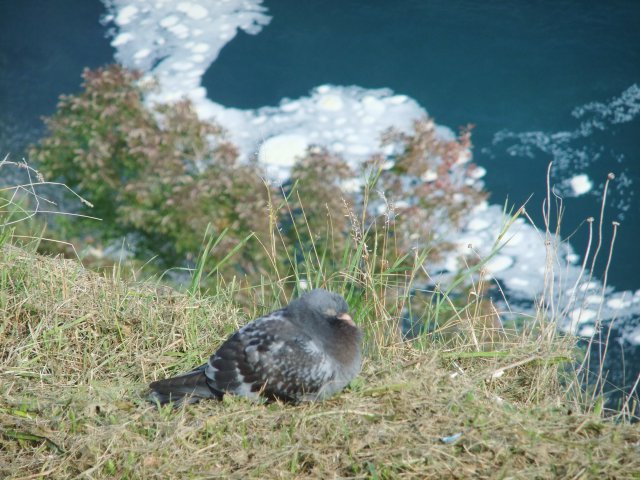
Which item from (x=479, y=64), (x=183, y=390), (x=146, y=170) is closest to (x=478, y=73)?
(x=479, y=64)

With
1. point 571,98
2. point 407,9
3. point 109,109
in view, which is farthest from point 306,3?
Answer: point 571,98

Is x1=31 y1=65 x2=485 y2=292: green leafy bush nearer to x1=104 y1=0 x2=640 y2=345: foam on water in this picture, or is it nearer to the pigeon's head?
x1=104 y1=0 x2=640 y2=345: foam on water

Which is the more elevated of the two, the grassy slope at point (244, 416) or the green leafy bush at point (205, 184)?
the grassy slope at point (244, 416)

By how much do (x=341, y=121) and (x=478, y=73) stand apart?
1.35 metres

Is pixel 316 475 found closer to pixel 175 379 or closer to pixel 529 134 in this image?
pixel 175 379

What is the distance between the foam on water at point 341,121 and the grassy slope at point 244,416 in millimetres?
2192

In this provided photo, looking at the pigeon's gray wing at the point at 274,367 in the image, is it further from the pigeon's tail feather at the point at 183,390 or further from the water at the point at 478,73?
the water at the point at 478,73

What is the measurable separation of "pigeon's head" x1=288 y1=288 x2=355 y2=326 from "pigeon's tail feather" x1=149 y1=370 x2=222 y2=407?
39cm


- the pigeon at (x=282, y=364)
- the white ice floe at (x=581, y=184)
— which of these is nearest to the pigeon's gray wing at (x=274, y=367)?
the pigeon at (x=282, y=364)

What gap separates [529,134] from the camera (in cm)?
627

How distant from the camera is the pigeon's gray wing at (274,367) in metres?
2.38

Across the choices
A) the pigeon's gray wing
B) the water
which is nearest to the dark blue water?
the water

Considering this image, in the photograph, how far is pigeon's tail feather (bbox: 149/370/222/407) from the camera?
95.5 inches

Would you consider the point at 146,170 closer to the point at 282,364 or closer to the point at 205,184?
the point at 205,184
